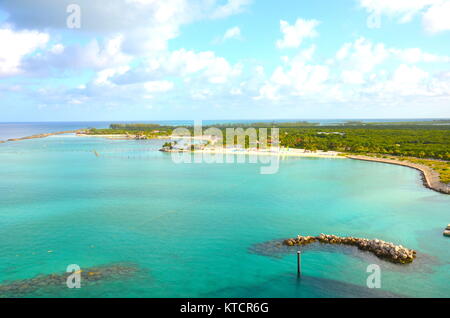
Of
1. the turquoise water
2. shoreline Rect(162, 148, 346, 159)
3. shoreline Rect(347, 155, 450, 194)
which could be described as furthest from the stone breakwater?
shoreline Rect(162, 148, 346, 159)

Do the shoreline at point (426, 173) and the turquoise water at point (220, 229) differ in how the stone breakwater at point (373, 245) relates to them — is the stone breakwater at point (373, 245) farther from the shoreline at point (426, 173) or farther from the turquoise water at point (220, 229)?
the shoreline at point (426, 173)

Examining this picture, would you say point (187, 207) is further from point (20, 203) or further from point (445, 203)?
point (445, 203)

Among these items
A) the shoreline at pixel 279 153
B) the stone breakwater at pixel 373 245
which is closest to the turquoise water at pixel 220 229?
the stone breakwater at pixel 373 245

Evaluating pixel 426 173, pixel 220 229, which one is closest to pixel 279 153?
pixel 426 173

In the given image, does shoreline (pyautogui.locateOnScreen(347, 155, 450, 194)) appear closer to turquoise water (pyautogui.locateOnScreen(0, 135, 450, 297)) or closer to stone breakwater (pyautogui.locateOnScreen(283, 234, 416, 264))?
turquoise water (pyautogui.locateOnScreen(0, 135, 450, 297))

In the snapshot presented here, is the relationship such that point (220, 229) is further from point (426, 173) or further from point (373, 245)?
point (426, 173)

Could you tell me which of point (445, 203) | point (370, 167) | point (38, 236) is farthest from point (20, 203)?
point (370, 167)
